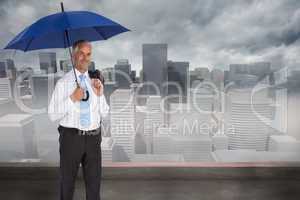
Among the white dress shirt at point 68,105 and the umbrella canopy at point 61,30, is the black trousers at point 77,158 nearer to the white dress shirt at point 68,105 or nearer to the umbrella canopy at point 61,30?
the white dress shirt at point 68,105

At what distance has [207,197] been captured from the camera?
200 cm

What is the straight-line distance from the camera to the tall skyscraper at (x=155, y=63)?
4967 mm

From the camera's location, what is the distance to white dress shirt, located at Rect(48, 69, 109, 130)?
1303 millimetres

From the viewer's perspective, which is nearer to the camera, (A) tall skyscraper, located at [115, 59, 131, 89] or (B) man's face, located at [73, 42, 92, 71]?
(B) man's face, located at [73, 42, 92, 71]

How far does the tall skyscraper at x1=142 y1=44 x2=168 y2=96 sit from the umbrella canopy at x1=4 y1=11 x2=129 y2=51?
10.7 feet

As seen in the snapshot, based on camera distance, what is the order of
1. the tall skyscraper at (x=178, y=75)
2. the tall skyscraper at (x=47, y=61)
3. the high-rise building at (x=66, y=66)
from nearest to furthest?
the high-rise building at (x=66, y=66)
the tall skyscraper at (x=47, y=61)
the tall skyscraper at (x=178, y=75)

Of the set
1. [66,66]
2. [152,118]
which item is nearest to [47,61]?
[66,66]

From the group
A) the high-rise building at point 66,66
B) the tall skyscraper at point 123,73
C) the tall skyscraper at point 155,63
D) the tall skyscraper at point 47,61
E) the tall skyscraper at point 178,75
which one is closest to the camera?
the high-rise building at point 66,66

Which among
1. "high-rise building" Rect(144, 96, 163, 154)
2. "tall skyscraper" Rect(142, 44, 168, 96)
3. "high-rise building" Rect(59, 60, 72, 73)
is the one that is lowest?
"high-rise building" Rect(144, 96, 163, 154)

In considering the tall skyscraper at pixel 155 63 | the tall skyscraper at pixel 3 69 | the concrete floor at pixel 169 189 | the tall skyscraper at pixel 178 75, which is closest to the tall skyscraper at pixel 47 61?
the tall skyscraper at pixel 3 69

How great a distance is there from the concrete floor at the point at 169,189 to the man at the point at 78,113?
2.53ft

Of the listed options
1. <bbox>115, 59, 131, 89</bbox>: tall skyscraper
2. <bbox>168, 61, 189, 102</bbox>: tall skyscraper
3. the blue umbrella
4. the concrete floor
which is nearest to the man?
the blue umbrella

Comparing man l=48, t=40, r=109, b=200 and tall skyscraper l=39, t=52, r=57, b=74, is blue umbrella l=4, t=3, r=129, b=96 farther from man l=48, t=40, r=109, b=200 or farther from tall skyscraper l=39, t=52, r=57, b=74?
tall skyscraper l=39, t=52, r=57, b=74

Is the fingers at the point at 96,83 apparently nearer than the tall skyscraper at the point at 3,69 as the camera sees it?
A: Yes
